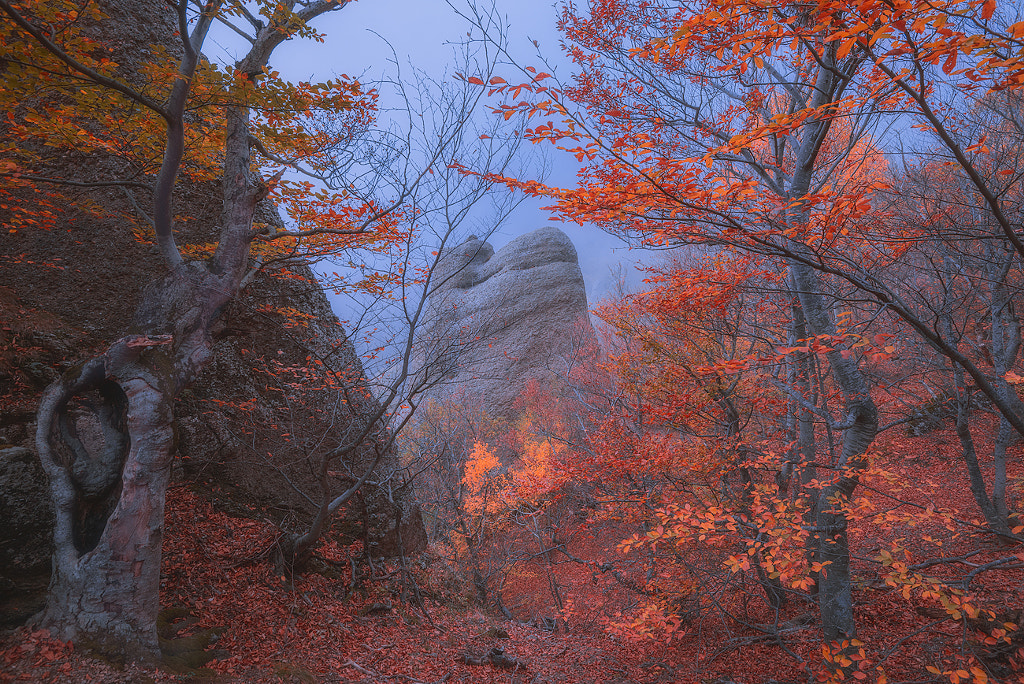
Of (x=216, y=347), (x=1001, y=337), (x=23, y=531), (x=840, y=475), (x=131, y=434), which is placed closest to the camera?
(x=131, y=434)

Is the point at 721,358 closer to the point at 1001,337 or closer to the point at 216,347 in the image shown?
the point at 1001,337

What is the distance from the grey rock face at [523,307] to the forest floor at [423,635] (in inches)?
624

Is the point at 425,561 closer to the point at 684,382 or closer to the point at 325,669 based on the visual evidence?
the point at 325,669

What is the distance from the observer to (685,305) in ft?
25.1

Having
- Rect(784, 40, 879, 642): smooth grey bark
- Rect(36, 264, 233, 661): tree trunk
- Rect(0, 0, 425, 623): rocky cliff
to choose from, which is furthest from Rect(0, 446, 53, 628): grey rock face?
Rect(784, 40, 879, 642): smooth grey bark

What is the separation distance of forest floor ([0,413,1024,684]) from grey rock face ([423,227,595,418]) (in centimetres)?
1586

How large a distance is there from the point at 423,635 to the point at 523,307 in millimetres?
24334

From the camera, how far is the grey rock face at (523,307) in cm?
2688

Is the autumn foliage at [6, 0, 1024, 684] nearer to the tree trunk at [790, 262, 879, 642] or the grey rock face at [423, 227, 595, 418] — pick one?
the tree trunk at [790, 262, 879, 642]

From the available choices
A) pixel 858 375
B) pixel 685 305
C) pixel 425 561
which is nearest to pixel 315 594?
pixel 425 561

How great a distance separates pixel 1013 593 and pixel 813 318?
17.3ft

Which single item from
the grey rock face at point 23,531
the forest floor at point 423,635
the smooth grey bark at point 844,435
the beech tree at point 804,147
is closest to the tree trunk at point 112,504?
the forest floor at point 423,635

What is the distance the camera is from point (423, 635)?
681cm

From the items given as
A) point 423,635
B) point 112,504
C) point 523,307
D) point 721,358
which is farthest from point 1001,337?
point 523,307
